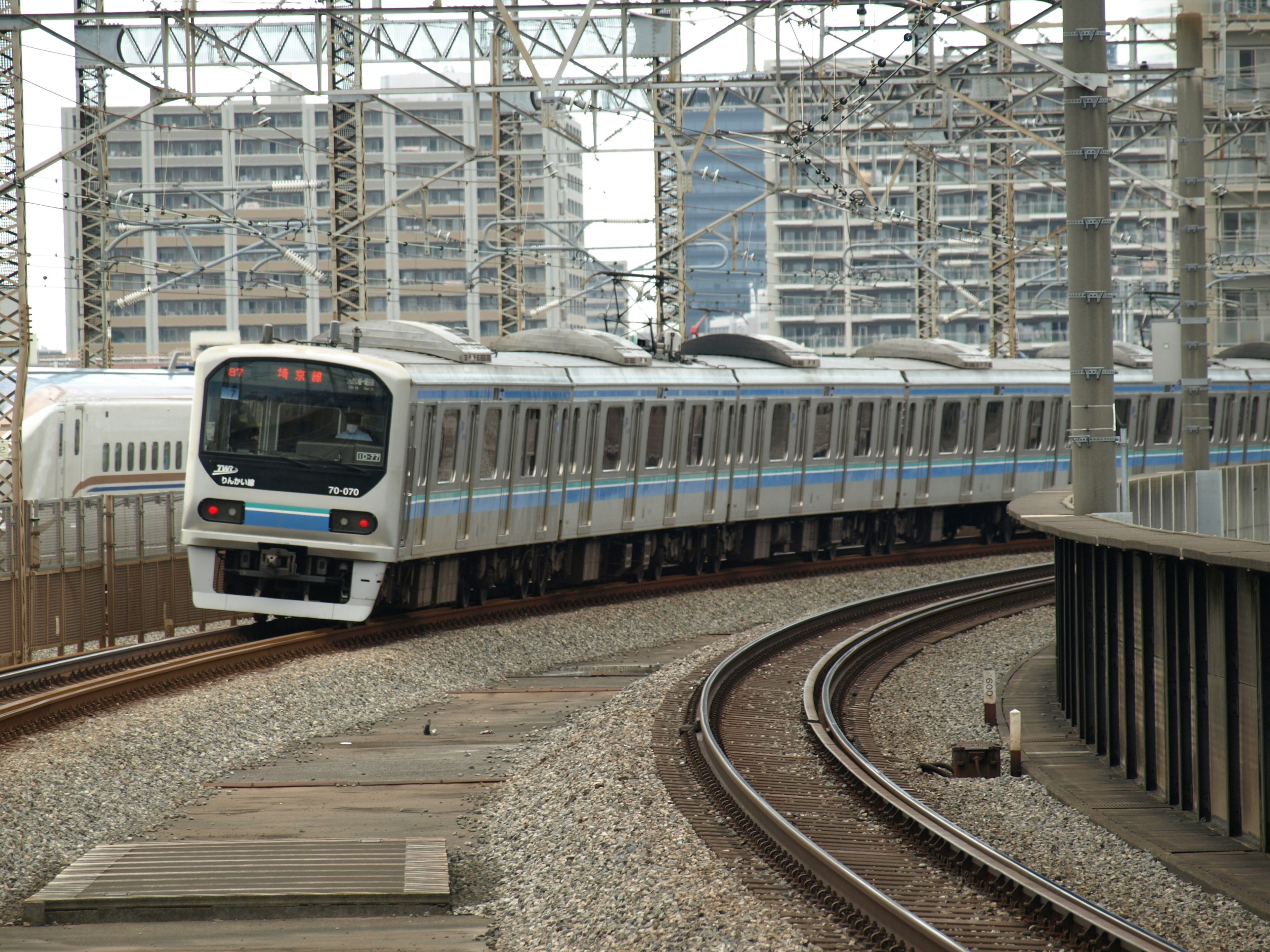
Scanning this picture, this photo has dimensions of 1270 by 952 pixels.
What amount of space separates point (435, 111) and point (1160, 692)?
95581mm

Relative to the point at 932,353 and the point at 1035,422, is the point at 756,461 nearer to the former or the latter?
the point at 932,353

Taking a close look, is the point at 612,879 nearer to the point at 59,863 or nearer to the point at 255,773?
the point at 59,863

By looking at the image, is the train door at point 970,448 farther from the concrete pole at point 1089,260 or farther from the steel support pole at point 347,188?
the concrete pole at point 1089,260

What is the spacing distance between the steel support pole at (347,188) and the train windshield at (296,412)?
21.9 ft

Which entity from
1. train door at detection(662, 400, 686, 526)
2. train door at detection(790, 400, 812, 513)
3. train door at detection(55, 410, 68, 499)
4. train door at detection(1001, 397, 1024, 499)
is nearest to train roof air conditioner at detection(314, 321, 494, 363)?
train door at detection(662, 400, 686, 526)

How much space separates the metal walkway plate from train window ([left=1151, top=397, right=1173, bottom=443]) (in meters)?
22.7

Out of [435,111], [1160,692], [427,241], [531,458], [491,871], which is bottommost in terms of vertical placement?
[491,871]

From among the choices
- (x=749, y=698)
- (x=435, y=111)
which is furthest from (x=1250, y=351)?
(x=435, y=111)

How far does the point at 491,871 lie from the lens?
8914mm

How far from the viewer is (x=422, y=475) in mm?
16406

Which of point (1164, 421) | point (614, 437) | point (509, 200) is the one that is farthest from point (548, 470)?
point (1164, 421)

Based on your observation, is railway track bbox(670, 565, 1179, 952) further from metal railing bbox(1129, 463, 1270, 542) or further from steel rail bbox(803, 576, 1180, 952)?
metal railing bbox(1129, 463, 1270, 542)

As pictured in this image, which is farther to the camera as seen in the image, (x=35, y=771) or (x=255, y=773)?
(x=255, y=773)

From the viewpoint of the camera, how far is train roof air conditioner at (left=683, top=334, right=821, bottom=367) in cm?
2417
